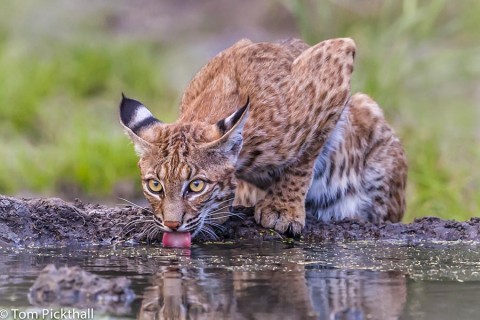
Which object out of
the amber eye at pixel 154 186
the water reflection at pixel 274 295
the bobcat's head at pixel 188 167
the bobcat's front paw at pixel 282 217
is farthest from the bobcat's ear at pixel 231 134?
the water reflection at pixel 274 295

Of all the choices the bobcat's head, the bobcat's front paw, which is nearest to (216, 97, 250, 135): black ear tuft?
the bobcat's head

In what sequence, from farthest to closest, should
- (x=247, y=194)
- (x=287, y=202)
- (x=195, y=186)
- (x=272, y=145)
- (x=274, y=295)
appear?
(x=247, y=194) < (x=287, y=202) < (x=272, y=145) < (x=195, y=186) < (x=274, y=295)

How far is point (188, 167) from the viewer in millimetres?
7961

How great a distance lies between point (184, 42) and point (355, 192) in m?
8.46

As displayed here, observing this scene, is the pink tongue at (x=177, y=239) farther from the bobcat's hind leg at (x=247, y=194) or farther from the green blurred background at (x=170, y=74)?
the green blurred background at (x=170, y=74)

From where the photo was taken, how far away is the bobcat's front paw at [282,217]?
347 inches

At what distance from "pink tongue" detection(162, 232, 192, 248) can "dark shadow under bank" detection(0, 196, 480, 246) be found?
0.26 metres

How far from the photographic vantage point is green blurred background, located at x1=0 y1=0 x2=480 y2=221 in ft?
43.2

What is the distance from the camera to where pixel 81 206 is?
8.75 meters

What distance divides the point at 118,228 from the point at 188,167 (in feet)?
2.64

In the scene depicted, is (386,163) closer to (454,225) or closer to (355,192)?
(355,192)

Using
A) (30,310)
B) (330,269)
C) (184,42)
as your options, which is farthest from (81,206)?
(184,42)

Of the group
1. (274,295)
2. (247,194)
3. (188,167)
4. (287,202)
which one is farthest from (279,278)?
(247,194)

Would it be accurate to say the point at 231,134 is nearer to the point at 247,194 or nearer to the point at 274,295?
the point at 247,194
